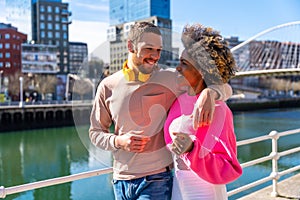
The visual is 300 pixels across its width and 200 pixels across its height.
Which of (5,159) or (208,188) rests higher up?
(208,188)

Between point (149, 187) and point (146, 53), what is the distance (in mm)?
416

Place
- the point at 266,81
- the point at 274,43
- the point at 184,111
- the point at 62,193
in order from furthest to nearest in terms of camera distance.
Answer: the point at 266,81, the point at 274,43, the point at 62,193, the point at 184,111

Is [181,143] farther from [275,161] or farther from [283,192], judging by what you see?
[283,192]

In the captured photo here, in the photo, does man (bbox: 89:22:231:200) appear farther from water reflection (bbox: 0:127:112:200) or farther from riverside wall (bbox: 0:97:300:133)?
riverside wall (bbox: 0:97:300:133)

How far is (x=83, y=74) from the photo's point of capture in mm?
1190

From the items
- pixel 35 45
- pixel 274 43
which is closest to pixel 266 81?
pixel 274 43

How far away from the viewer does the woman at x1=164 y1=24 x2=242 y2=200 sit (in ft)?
3.45

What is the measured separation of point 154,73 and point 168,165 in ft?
0.99

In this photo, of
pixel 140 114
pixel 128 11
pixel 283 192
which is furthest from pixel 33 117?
pixel 140 114

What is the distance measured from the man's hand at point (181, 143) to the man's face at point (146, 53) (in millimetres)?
214

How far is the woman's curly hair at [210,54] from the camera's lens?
1.05m

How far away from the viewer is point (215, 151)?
1.07 metres

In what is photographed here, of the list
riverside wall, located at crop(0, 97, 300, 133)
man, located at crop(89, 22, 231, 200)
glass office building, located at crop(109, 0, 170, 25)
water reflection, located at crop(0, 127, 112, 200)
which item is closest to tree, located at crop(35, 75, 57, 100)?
riverside wall, located at crop(0, 97, 300, 133)

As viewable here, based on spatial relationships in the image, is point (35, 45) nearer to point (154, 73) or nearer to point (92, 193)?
point (92, 193)
